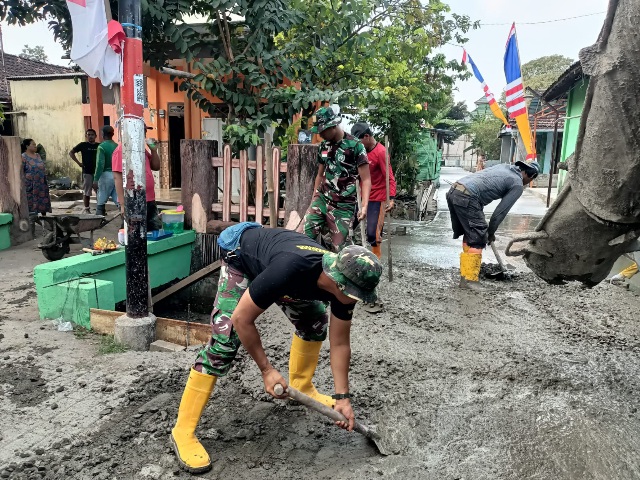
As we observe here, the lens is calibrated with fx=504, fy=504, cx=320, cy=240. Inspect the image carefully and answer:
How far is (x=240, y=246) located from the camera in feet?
9.11

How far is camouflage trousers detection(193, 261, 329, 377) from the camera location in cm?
268

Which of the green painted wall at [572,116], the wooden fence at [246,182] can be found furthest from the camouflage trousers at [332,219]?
the green painted wall at [572,116]

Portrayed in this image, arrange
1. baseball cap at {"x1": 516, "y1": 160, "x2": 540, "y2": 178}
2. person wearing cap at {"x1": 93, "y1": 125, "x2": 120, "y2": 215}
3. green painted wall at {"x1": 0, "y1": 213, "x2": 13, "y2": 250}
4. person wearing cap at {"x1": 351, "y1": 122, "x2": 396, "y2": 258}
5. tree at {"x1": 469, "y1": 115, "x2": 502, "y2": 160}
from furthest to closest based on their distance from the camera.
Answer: tree at {"x1": 469, "y1": 115, "x2": 502, "y2": 160} → person wearing cap at {"x1": 93, "y1": 125, "x2": 120, "y2": 215} → green painted wall at {"x1": 0, "y1": 213, "x2": 13, "y2": 250} → person wearing cap at {"x1": 351, "y1": 122, "x2": 396, "y2": 258} → baseball cap at {"x1": 516, "y1": 160, "x2": 540, "y2": 178}

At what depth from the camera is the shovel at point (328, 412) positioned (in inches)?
99.2

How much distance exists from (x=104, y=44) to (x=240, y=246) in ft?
7.31

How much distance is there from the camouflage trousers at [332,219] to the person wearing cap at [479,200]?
1.54 m

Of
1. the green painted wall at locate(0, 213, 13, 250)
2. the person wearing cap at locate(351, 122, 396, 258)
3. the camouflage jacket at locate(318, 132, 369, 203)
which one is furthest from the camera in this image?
the green painted wall at locate(0, 213, 13, 250)

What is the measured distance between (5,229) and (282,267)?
6.59 metres

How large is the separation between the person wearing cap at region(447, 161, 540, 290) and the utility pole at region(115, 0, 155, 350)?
3462 mm

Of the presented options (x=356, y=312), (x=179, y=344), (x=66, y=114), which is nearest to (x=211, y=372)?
(x=179, y=344)

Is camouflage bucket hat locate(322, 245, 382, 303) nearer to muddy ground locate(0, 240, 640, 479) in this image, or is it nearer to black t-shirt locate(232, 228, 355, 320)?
black t-shirt locate(232, 228, 355, 320)

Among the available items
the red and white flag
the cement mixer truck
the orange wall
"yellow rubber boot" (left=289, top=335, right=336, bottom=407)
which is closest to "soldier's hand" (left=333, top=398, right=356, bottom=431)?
"yellow rubber boot" (left=289, top=335, right=336, bottom=407)

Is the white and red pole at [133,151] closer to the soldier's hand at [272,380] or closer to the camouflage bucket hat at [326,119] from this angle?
the camouflage bucket hat at [326,119]

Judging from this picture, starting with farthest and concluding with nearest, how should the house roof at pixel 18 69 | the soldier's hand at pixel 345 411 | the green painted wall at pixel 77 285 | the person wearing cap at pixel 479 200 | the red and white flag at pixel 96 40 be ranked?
the house roof at pixel 18 69 < the person wearing cap at pixel 479 200 < the green painted wall at pixel 77 285 < the red and white flag at pixel 96 40 < the soldier's hand at pixel 345 411
